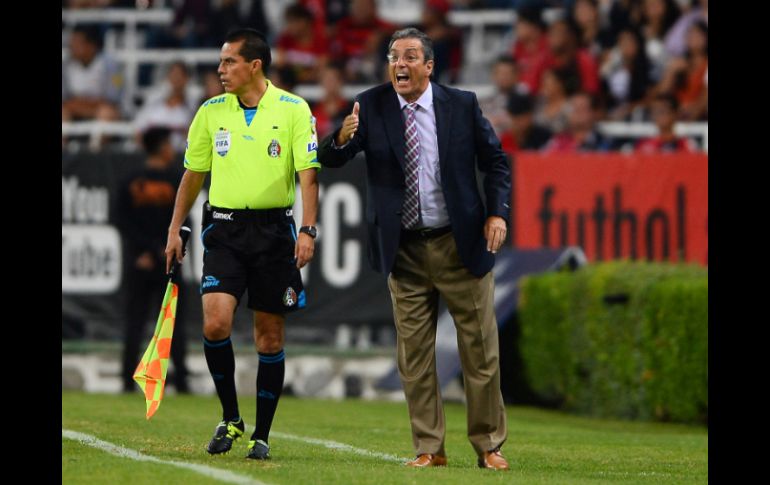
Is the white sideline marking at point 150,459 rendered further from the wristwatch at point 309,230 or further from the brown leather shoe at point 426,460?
the wristwatch at point 309,230

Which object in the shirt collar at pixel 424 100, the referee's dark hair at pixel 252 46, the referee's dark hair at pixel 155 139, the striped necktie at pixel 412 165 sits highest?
the referee's dark hair at pixel 252 46

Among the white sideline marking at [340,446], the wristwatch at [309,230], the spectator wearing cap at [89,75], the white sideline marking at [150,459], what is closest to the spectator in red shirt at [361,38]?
the spectator wearing cap at [89,75]

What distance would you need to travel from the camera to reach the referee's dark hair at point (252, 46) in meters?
8.99

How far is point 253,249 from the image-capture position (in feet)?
29.3

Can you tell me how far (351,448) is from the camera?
10.1 metres

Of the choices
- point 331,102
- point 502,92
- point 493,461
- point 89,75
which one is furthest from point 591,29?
point 493,461

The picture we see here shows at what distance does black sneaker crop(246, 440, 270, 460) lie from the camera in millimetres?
8773

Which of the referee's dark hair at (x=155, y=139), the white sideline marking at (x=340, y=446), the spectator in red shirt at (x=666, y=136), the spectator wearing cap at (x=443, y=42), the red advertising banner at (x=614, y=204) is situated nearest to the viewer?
the white sideline marking at (x=340, y=446)

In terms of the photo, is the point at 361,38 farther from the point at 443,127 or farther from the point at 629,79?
the point at 443,127

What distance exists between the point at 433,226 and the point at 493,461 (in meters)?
1.32

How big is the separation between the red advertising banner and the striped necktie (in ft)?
24.8

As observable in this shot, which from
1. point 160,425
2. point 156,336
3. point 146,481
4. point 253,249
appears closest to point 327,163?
point 253,249

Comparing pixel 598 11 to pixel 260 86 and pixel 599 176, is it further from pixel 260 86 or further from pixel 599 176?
pixel 260 86

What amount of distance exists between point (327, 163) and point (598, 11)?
41.0ft
